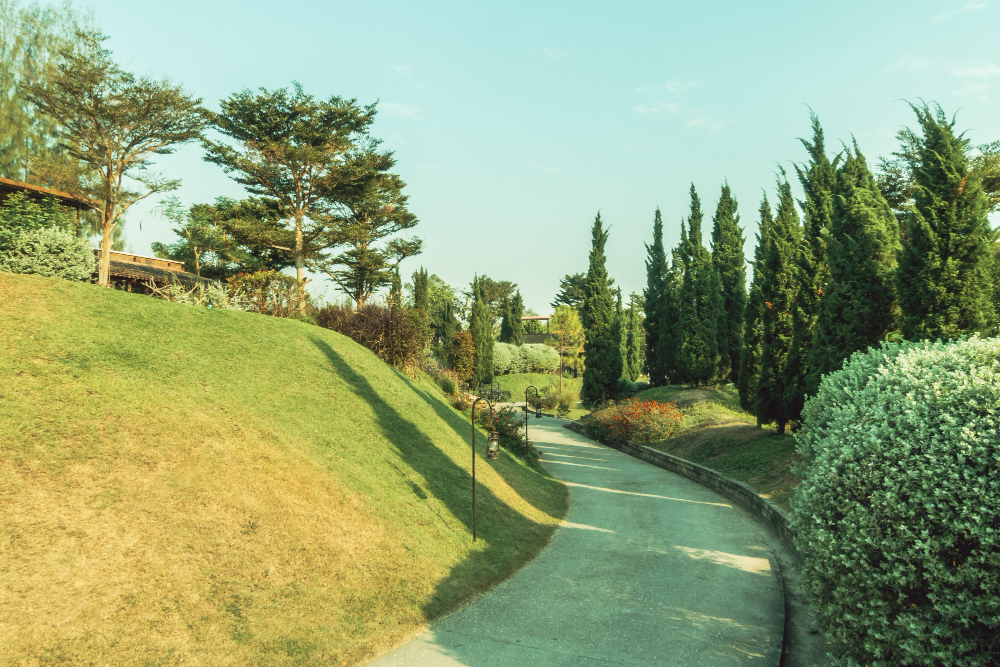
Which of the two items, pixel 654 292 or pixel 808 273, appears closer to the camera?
pixel 808 273

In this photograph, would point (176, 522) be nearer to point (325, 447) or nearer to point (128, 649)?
point (128, 649)

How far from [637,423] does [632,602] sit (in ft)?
49.8

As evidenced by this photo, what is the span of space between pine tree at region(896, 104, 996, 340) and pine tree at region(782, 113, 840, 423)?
4482 millimetres

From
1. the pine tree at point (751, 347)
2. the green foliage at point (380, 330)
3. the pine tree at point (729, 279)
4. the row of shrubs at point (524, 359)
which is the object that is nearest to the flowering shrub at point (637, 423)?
the pine tree at point (751, 347)

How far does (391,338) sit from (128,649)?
51.3 feet

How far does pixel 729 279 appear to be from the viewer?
3114 cm

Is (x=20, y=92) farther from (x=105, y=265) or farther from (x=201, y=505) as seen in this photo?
(x=201, y=505)

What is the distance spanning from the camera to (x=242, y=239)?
3422 centimetres

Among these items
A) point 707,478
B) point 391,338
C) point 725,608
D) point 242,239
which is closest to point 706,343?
point 707,478

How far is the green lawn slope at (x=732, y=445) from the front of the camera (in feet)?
43.6

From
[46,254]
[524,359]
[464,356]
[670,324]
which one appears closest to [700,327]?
[670,324]

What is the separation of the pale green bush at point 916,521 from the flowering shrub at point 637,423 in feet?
53.5

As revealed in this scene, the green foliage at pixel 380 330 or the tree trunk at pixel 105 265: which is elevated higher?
the tree trunk at pixel 105 265

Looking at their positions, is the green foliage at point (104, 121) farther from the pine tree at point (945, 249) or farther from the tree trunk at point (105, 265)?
the pine tree at point (945, 249)
